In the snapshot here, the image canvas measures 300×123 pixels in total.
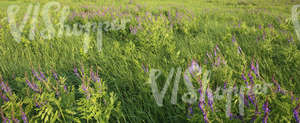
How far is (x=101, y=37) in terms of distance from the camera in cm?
397

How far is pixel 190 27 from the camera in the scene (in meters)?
4.26

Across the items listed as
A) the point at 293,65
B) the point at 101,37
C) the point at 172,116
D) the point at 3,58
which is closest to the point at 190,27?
the point at 101,37

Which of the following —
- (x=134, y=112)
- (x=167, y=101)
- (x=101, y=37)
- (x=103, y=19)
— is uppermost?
(x=103, y=19)

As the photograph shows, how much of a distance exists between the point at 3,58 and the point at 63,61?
42.0 inches

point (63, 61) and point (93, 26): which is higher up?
point (93, 26)

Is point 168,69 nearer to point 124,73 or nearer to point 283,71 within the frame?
point 124,73

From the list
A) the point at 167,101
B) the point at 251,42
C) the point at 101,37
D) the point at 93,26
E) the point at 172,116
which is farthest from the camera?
the point at 93,26

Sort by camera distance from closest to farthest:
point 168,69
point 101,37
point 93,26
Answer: point 168,69 → point 101,37 → point 93,26

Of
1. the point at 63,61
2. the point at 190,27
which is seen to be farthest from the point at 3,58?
the point at 190,27

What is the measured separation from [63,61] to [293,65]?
10.7 ft

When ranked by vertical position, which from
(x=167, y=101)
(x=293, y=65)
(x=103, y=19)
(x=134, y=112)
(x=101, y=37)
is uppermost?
(x=103, y=19)

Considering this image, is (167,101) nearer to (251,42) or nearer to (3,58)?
(251,42)

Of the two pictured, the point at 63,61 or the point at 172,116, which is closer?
the point at 172,116

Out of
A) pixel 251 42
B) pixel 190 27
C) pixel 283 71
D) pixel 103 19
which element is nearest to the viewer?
pixel 283 71
